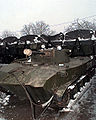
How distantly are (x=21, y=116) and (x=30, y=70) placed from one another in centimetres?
156

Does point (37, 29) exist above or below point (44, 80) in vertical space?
above

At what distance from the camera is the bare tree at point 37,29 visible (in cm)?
5139

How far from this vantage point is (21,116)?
660 cm

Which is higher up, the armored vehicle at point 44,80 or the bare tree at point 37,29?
the bare tree at point 37,29

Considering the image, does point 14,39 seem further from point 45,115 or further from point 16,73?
point 45,115

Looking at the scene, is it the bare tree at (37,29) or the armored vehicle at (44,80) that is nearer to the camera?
the armored vehicle at (44,80)

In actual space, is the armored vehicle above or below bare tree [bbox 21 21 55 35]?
below

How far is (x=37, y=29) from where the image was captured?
5203 centimetres

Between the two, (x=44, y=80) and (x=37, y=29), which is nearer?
(x=44, y=80)

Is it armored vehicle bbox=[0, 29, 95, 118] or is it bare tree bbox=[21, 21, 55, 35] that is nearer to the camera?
armored vehicle bbox=[0, 29, 95, 118]

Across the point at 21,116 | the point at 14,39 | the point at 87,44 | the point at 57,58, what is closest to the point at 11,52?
the point at 14,39

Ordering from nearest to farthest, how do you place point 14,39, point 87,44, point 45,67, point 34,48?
point 45,67 → point 87,44 → point 34,48 → point 14,39

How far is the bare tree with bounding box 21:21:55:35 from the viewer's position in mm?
51394

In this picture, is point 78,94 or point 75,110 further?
point 78,94
